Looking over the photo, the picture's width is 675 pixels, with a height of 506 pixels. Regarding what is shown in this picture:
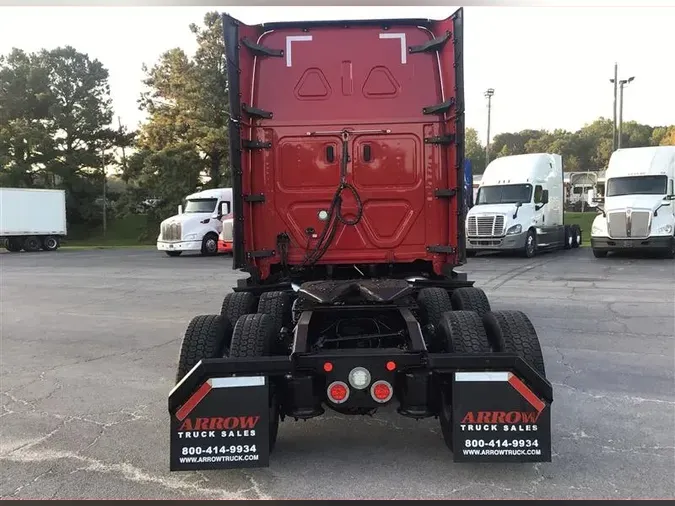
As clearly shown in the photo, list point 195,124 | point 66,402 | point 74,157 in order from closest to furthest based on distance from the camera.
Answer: point 66,402 < point 195,124 < point 74,157

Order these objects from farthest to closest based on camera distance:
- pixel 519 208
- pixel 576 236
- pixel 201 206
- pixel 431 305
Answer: pixel 201 206 → pixel 576 236 → pixel 519 208 → pixel 431 305

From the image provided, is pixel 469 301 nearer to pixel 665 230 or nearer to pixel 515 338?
pixel 515 338

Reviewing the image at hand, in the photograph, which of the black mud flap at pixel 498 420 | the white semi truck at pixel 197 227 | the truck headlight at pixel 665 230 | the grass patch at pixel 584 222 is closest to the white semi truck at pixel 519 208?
the truck headlight at pixel 665 230

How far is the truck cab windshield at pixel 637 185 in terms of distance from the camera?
17.2 metres

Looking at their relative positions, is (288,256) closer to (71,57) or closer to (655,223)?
(655,223)

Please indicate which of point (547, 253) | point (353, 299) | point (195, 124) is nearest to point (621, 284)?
point (547, 253)

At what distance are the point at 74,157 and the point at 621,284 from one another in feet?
146

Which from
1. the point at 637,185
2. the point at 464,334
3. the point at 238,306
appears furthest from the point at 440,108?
the point at 637,185

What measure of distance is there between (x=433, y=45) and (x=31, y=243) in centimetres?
3149

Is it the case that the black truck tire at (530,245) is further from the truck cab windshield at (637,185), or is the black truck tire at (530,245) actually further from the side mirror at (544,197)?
the truck cab windshield at (637,185)

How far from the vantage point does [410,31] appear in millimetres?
5531

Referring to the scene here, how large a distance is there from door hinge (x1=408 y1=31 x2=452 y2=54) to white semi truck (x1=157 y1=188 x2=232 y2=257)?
1779cm

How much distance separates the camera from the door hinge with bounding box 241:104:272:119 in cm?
540

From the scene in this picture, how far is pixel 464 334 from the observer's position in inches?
149
